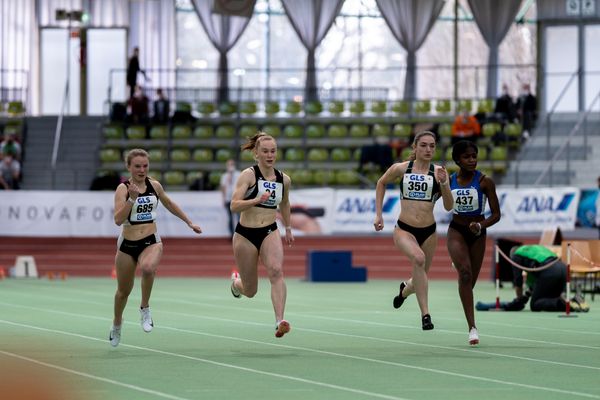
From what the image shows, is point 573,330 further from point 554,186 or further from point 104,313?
point 554,186

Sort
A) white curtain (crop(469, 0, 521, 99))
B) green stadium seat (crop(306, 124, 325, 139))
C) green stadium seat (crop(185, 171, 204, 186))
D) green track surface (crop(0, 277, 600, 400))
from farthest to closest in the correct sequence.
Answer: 1. white curtain (crop(469, 0, 521, 99))
2. green stadium seat (crop(306, 124, 325, 139))
3. green stadium seat (crop(185, 171, 204, 186))
4. green track surface (crop(0, 277, 600, 400))

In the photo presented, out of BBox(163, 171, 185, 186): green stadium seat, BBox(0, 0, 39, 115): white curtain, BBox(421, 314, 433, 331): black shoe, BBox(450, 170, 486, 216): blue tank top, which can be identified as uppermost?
BBox(0, 0, 39, 115): white curtain

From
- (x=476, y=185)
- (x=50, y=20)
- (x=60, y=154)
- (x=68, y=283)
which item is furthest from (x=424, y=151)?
(x=50, y=20)

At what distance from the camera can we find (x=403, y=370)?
32.7 feet

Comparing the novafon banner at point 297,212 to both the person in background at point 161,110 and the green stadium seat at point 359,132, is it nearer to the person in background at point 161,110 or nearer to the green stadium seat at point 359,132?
the green stadium seat at point 359,132

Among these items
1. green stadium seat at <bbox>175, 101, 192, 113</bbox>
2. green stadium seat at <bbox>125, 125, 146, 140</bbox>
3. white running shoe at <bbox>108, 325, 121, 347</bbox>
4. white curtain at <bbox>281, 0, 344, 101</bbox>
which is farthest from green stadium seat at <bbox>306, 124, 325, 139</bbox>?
white running shoe at <bbox>108, 325, 121, 347</bbox>

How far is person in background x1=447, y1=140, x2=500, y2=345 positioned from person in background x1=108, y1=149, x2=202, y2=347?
2906 mm

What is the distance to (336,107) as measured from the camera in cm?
3825

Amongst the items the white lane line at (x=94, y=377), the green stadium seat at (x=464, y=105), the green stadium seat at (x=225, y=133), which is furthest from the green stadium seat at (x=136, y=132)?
the white lane line at (x=94, y=377)

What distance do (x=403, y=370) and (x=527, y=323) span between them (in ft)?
19.2

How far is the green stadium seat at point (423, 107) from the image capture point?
37781 millimetres

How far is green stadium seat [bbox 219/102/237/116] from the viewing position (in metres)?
38.5

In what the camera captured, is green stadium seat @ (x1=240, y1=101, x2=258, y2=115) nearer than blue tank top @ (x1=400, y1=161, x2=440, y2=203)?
No

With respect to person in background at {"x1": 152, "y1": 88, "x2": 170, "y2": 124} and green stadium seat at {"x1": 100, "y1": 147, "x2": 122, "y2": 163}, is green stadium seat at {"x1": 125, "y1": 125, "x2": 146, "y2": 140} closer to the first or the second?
person in background at {"x1": 152, "y1": 88, "x2": 170, "y2": 124}
